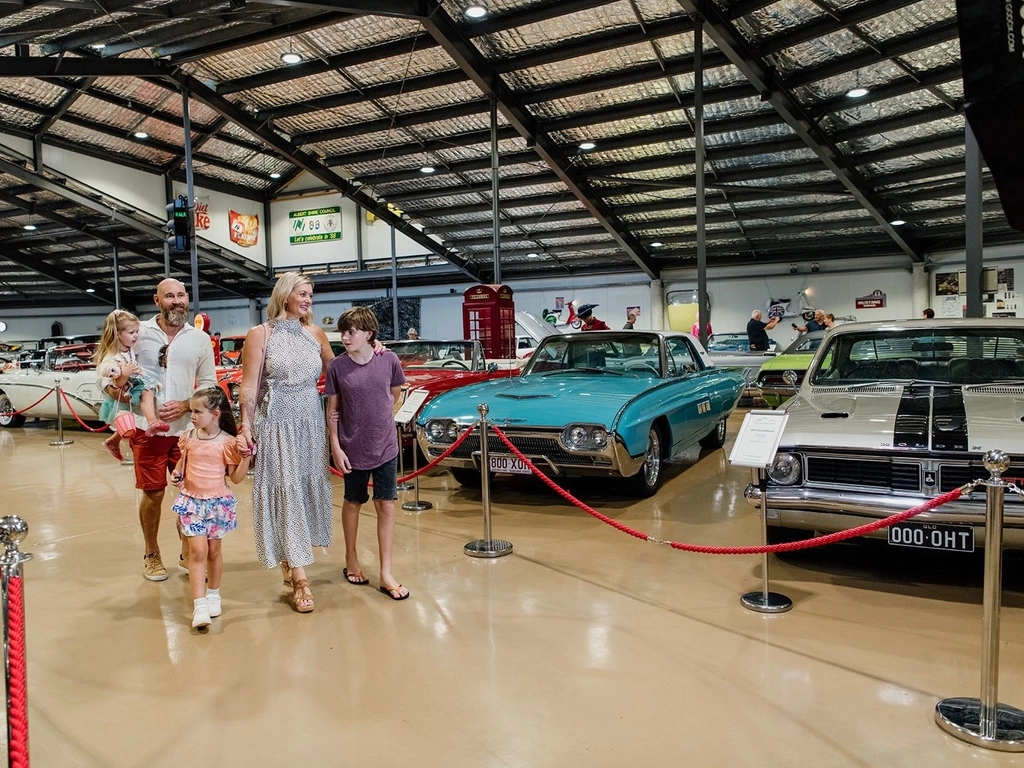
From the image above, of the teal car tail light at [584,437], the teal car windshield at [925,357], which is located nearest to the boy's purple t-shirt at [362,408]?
the teal car tail light at [584,437]

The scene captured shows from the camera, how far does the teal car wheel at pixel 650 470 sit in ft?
20.4

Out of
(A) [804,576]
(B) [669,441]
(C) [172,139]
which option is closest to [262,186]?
(C) [172,139]

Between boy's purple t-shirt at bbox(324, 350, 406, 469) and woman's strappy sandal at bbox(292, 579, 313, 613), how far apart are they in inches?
27.8

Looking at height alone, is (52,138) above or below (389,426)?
above

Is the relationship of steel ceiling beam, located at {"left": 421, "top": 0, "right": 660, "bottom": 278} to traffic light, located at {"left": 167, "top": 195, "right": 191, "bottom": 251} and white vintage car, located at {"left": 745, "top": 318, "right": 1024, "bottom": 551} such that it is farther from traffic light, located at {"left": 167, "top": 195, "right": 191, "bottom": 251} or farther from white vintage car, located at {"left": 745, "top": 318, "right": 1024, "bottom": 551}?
white vintage car, located at {"left": 745, "top": 318, "right": 1024, "bottom": 551}

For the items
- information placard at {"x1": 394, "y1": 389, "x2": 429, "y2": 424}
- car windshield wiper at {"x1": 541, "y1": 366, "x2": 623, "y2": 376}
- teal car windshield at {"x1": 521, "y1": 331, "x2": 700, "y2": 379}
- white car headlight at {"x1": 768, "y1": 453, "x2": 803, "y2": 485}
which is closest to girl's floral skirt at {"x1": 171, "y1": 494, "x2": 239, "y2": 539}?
information placard at {"x1": 394, "y1": 389, "x2": 429, "y2": 424}

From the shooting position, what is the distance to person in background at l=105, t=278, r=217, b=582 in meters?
4.18

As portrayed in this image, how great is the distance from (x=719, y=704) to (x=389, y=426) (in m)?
2.24

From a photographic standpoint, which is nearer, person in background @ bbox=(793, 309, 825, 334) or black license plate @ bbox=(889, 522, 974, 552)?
black license plate @ bbox=(889, 522, 974, 552)

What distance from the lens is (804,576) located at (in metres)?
4.38

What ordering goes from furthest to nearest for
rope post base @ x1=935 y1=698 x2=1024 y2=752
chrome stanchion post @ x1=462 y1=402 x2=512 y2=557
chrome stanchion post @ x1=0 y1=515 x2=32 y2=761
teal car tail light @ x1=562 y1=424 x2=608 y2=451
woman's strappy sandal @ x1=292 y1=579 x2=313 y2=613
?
teal car tail light @ x1=562 y1=424 x2=608 y2=451 → chrome stanchion post @ x1=462 y1=402 x2=512 y2=557 → woman's strappy sandal @ x1=292 y1=579 x2=313 y2=613 → rope post base @ x1=935 y1=698 x2=1024 y2=752 → chrome stanchion post @ x1=0 y1=515 x2=32 y2=761

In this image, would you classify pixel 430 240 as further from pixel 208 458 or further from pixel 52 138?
pixel 208 458

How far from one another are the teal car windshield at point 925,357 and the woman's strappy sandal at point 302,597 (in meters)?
3.75

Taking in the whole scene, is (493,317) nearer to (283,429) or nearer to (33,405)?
(33,405)
